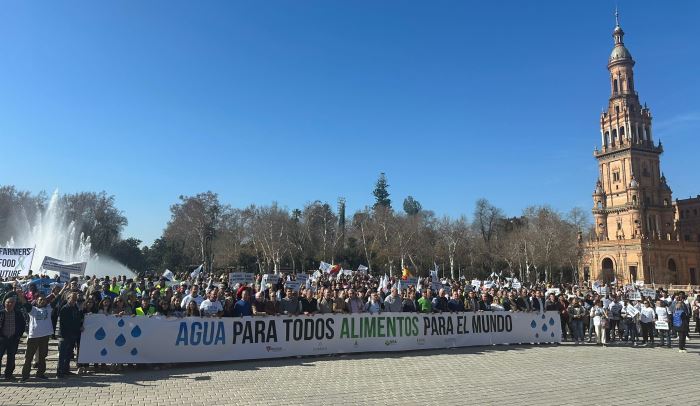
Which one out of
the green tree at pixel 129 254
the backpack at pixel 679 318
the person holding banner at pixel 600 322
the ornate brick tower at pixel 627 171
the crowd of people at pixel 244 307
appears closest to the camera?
the crowd of people at pixel 244 307

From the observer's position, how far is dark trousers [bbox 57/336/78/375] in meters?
11.1

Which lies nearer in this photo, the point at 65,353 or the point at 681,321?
the point at 65,353

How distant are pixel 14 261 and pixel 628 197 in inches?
3836

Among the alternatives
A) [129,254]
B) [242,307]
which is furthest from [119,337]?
[129,254]

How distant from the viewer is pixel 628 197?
311ft

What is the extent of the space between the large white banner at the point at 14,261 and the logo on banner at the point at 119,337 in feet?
47.4

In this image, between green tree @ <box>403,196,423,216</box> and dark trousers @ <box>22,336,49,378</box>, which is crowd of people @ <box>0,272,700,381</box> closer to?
dark trousers @ <box>22,336,49,378</box>

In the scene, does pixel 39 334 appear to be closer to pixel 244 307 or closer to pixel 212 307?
pixel 212 307

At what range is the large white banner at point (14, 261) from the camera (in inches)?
924

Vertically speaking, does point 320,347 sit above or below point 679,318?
below

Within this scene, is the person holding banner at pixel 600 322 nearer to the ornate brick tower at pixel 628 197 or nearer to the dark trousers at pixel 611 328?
the dark trousers at pixel 611 328

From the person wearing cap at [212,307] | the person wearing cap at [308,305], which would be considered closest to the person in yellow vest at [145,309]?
the person wearing cap at [212,307]

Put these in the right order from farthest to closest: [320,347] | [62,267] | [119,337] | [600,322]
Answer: [62,267] < [600,322] < [320,347] < [119,337]

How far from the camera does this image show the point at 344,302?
15594 millimetres
